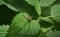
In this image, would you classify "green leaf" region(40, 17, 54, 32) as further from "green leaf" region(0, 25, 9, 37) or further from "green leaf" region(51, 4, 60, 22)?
"green leaf" region(0, 25, 9, 37)

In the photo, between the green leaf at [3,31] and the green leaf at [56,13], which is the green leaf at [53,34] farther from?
the green leaf at [3,31]

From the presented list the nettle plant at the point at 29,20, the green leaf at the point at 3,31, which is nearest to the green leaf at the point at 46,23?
the nettle plant at the point at 29,20

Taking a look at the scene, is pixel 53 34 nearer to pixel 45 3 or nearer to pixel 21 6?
pixel 45 3

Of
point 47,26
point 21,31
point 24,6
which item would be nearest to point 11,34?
point 21,31

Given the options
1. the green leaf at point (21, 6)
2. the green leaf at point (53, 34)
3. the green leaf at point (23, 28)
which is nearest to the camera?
the green leaf at point (23, 28)

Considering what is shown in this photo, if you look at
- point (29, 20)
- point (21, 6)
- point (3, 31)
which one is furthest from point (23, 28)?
point (21, 6)

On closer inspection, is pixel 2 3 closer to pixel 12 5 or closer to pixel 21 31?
pixel 12 5

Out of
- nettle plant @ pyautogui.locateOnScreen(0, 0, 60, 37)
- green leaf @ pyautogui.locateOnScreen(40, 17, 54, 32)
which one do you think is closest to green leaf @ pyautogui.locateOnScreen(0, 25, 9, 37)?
nettle plant @ pyautogui.locateOnScreen(0, 0, 60, 37)
